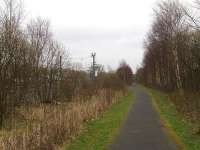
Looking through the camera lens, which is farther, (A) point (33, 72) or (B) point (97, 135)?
(A) point (33, 72)

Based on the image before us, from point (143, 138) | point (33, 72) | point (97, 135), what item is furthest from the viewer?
point (33, 72)

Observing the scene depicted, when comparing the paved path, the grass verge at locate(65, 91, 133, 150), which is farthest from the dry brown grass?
the paved path

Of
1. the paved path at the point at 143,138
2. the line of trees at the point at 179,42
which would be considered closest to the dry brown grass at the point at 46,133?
the paved path at the point at 143,138

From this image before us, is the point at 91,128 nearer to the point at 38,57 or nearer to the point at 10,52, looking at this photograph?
the point at 10,52

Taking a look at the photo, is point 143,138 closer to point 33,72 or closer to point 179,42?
point 33,72

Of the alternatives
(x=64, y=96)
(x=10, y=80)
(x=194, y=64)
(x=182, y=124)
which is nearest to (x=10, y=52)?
(x=10, y=80)

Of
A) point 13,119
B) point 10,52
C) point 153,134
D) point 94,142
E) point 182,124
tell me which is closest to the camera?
point 94,142

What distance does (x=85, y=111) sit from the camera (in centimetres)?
1728

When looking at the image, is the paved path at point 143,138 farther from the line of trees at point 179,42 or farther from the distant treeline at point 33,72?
the line of trees at point 179,42

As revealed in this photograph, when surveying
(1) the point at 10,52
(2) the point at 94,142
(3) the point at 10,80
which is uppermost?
(1) the point at 10,52

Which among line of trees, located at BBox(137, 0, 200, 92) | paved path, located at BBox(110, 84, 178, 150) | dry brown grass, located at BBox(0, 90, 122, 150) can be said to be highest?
line of trees, located at BBox(137, 0, 200, 92)

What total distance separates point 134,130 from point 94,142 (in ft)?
10.4

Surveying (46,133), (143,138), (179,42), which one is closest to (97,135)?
(143,138)

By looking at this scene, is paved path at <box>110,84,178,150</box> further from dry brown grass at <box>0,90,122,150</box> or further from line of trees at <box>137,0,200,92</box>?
line of trees at <box>137,0,200,92</box>
